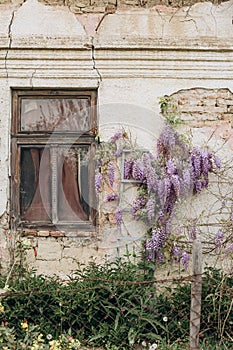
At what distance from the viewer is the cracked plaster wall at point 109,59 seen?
5906mm

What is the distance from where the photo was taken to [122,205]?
591cm

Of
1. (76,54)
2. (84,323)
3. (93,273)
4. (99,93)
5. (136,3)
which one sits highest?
(136,3)

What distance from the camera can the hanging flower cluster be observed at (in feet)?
18.9

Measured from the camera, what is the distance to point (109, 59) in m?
5.95

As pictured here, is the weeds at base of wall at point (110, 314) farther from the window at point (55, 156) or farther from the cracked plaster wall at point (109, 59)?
the window at point (55, 156)

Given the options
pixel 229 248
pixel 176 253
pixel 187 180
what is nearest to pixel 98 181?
pixel 187 180

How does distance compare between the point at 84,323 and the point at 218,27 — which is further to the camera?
the point at 218,27

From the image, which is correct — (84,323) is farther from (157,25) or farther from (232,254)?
(157,25)

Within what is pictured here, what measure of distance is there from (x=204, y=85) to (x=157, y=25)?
0.78 m

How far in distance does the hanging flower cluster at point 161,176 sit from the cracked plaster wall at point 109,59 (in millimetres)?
157

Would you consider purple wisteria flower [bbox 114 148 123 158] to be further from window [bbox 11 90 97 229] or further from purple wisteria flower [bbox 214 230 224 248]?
purple wisteria flower [bbox 214 230 224 248]

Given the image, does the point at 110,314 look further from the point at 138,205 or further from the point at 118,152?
the point at 118,152

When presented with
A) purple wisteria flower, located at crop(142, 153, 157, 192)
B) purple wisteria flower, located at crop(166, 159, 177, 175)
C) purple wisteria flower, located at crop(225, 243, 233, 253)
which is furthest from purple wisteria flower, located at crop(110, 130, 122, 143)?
purple wisteria flower, located at crop(225, 243, 233, 253)

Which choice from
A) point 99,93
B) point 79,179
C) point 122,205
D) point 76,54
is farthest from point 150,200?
point 76,54
